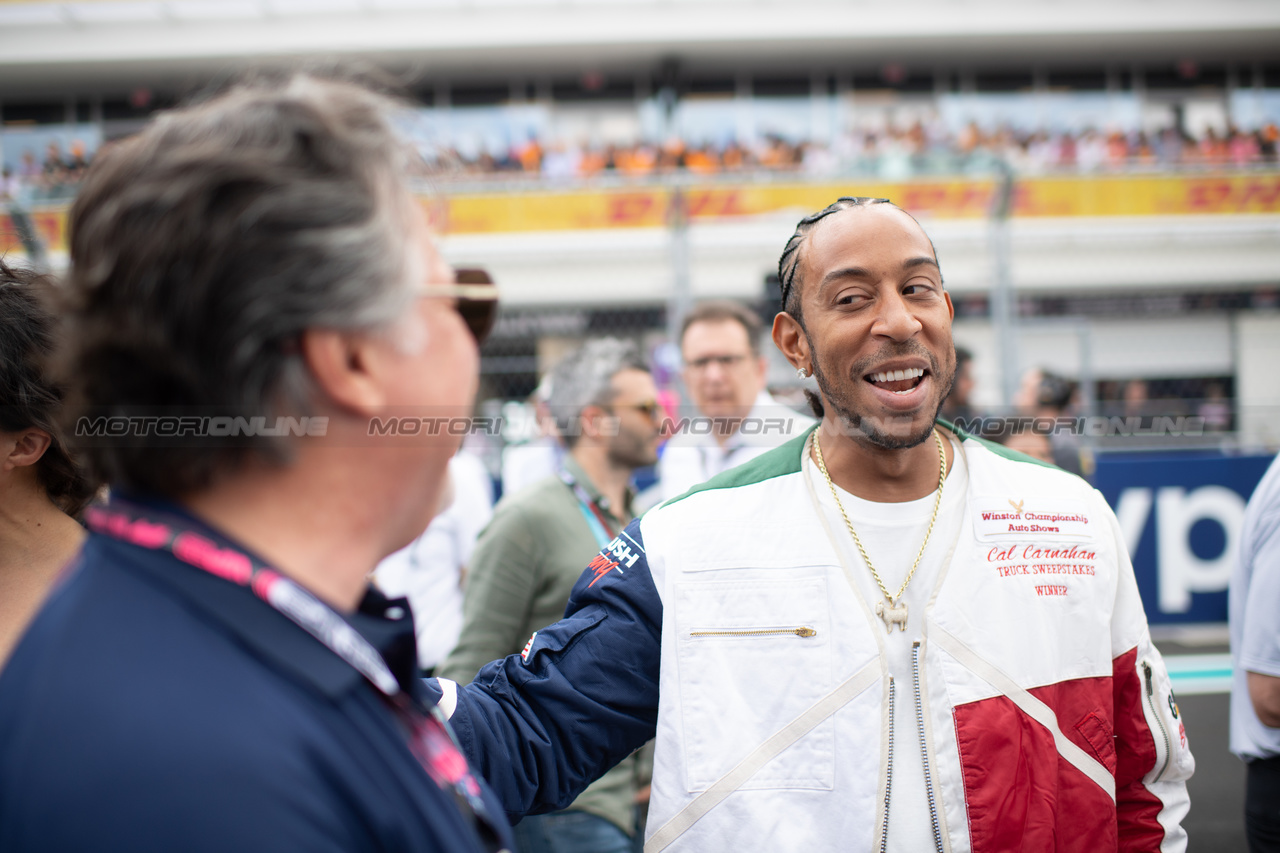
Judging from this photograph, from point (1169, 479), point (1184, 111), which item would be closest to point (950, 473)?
point (1169, 479)

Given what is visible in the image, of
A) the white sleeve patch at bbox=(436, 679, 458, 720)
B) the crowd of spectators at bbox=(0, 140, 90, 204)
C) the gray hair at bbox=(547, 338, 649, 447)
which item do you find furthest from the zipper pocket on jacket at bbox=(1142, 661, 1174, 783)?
the crowd of spectators at bbox=(0, 140, 90, 204)

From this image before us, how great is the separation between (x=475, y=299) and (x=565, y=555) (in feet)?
6.14

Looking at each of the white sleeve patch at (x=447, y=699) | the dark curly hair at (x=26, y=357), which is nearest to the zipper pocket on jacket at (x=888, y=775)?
the white sleeve patch at (x=447, y=699)

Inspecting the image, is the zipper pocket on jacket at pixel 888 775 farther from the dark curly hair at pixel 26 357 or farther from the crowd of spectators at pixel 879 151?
the crowd of spectators at pixel 879 151

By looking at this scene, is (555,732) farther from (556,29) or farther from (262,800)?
(556,29)

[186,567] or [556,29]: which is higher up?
[556,29]

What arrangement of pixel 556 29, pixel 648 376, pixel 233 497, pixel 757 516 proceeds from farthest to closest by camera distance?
pixel 556 29
pixel 648 376
pixel 757 516
pixel 233 497

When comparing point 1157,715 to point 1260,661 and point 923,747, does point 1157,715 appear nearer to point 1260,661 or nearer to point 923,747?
point 923,747

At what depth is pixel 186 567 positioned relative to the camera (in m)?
0.79

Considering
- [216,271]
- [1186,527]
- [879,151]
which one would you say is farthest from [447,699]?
[879,151]

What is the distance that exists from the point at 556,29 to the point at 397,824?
21.1 meters

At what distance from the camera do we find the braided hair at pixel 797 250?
1868mm

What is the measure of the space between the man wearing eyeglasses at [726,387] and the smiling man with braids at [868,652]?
254cm

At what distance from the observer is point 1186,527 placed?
6.47m
